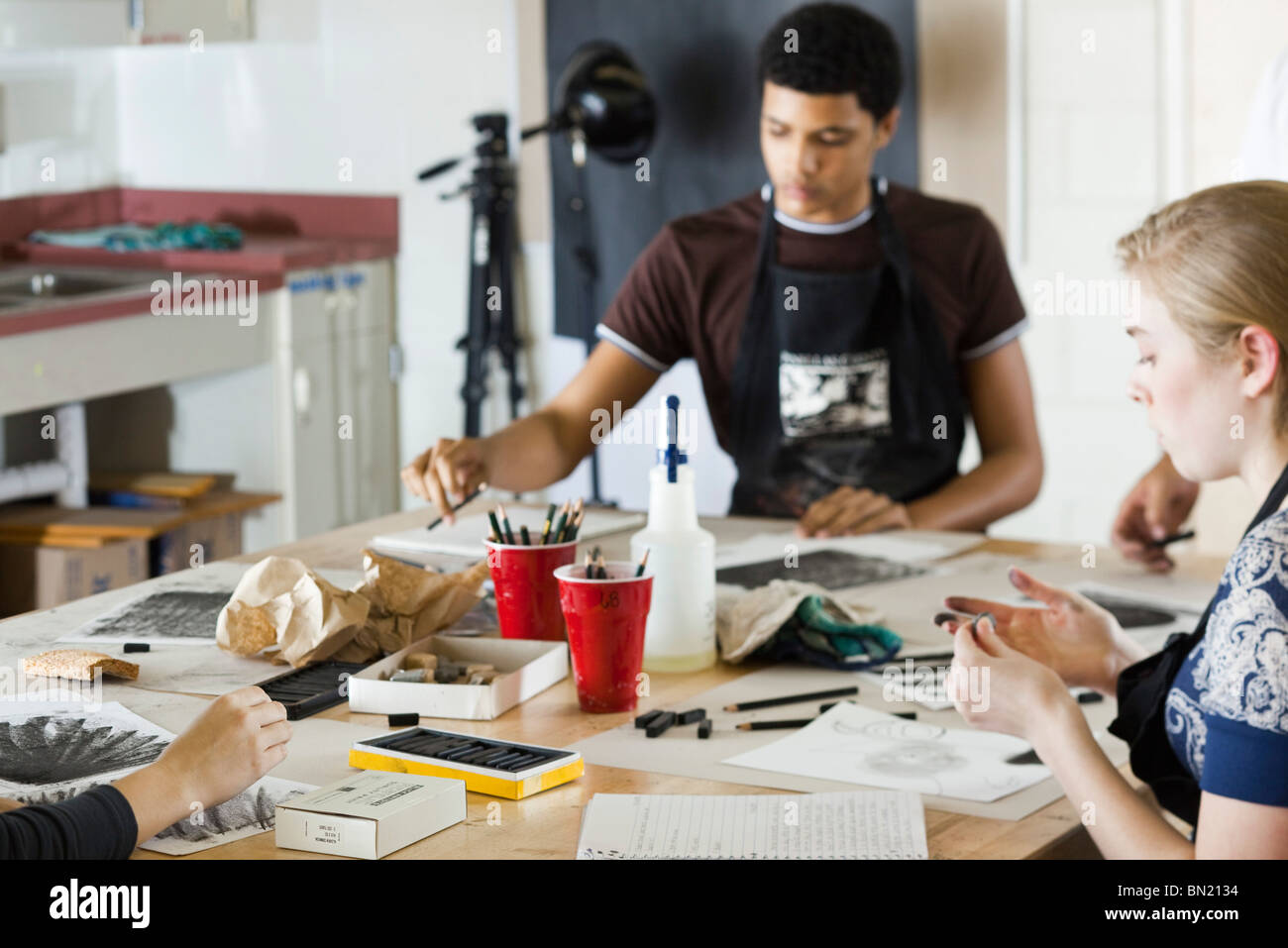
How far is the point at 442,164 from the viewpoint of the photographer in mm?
3576

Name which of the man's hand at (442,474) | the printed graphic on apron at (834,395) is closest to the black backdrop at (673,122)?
the printed graphic on apron at (834,395)

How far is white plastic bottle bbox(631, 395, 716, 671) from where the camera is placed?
52.7 inches

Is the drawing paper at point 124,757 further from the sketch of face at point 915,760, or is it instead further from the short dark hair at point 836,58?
the short dark hair at point 836,58

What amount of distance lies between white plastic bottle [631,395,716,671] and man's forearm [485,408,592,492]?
1.98ft

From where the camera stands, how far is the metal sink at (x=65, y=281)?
11.5ft

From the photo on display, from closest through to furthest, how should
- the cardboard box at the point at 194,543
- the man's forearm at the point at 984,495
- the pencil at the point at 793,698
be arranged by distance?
1. the pencil at the point at 793,698
2. the man's forearm at the point at 984,495
3. the cardboard box at the point at 194,543

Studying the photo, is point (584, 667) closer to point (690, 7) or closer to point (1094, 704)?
point (1094, 704)

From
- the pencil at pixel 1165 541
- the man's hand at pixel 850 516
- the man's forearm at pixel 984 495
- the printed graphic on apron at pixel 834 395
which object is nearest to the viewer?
the pencil at pixel 1165 541

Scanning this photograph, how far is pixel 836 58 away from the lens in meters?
2.32

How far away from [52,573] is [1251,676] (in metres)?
2.62

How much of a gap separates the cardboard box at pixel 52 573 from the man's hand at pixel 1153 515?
204cm

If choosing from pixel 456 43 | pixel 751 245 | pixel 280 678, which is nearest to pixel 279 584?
pixel 280 678

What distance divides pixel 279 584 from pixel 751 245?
1.25 metres

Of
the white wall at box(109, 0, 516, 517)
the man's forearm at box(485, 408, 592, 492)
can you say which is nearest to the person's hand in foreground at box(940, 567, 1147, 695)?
the man's forearm at box(485, 408, 592, 492)
